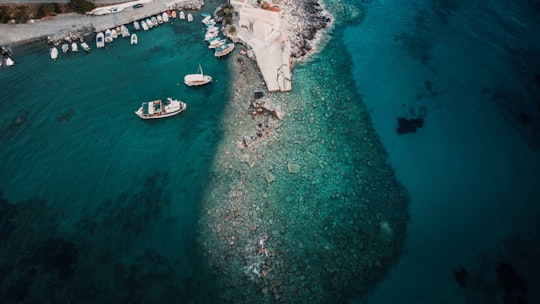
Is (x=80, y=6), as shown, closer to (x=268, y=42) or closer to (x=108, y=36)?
(x=108, y=36)

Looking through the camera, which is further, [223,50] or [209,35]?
[209,35]

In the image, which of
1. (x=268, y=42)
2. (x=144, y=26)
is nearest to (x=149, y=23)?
(x=144, y=26)

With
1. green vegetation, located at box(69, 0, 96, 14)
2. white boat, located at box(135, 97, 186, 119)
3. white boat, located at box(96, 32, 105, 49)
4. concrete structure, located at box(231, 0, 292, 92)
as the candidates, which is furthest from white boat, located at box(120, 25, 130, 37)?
concrete structure, located at box(231, 0, 292, 92)

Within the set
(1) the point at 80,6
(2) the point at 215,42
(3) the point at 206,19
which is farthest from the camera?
(3) the point at 206,19

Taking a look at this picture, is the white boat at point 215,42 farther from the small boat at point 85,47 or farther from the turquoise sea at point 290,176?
the small boat at point 85,47

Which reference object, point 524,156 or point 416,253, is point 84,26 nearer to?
point 416,253

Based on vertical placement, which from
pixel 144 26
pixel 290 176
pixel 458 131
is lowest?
pixel 458 131

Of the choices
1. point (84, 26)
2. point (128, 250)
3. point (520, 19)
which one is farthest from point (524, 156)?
point (84, 26)

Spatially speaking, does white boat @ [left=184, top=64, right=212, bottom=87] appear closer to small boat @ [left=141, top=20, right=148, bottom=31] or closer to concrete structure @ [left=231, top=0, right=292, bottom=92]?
concrete structure @ [left=231, top=0, right=292, bottom=92]
